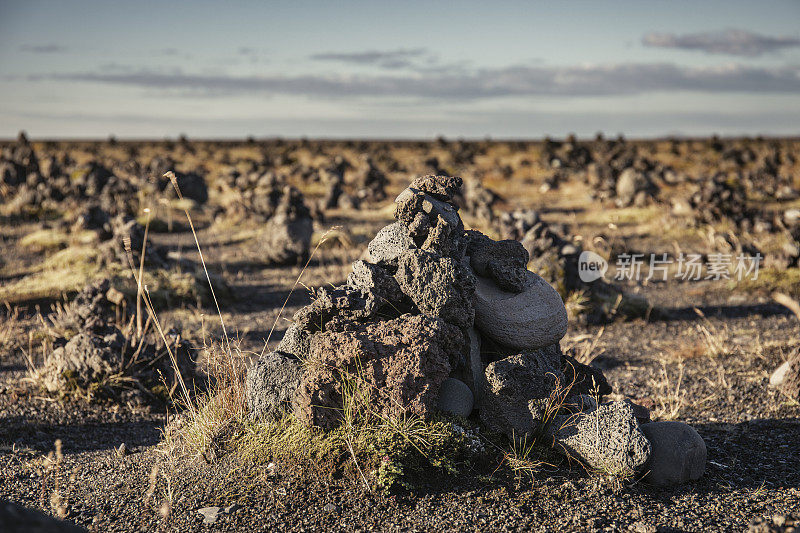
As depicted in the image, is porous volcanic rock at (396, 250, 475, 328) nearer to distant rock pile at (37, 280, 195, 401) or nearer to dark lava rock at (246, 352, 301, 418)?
dark lava rock at (246, 352, 301, 418)

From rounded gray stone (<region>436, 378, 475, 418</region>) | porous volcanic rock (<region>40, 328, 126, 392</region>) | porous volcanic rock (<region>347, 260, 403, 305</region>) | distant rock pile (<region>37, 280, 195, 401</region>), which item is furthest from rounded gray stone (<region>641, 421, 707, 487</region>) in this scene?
porous volcanic rock (<region>40, 328, 126, 392</region>)

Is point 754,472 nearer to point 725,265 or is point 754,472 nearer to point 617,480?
point 617,480

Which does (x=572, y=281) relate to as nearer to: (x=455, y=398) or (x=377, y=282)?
(x=455, y=398)

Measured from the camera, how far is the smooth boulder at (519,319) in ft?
16.9

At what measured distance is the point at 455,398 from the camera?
4762 millimetres

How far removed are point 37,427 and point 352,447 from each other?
11.3 ft

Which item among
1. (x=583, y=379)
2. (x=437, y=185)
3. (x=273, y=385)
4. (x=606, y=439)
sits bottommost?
(x=606, y=439)

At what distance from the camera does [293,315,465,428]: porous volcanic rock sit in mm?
4418

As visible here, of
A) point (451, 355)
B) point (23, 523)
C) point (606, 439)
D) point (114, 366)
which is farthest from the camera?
A: point (114, 366)

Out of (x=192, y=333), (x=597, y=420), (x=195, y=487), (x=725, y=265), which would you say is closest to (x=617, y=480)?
(x=597, y=420)

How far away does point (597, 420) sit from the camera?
15.0ft

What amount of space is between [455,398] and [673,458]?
4.90 feet

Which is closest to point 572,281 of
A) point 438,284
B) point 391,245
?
point 391,245

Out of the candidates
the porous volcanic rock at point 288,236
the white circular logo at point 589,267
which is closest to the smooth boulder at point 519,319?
the white circular logo at point 589,267
